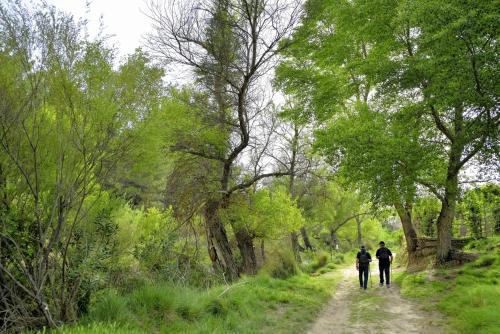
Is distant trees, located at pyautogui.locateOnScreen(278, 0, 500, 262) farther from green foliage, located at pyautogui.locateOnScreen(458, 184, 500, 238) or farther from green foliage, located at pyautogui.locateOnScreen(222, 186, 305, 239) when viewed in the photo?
green foliage, located at pyautogui.locateOnScreen(458, 184, 500, 238)

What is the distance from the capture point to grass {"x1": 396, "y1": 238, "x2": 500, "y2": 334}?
6672 mm

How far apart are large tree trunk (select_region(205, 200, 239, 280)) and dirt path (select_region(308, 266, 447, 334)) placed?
4.02 meters

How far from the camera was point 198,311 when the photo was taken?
23.6ft

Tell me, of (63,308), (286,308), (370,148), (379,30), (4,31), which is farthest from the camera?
(379,30)

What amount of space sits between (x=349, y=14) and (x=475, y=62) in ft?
19.2

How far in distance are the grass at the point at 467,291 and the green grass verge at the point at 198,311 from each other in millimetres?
3025

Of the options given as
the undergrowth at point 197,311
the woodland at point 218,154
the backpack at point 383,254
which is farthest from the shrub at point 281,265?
the backpack at point 383,254

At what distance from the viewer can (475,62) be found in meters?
7.98

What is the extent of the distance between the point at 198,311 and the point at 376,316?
438 centimetres

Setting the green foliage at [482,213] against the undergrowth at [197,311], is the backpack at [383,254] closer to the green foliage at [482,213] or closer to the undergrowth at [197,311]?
the undergrowth at [197,311]

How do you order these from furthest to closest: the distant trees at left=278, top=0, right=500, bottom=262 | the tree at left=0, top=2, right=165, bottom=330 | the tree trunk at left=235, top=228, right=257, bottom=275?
1. the tree trunk at left=235, top=228, right=257, bottom=275
2. the distant trees at left=278, top=0, right=500, bottom=262
3. the tree at left=0, top=2, right=165, bottom=330

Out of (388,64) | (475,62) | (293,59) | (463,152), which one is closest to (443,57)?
(475,62)

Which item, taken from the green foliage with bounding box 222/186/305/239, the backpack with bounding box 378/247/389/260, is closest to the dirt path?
the backpack with bounding box 378/247/389/260

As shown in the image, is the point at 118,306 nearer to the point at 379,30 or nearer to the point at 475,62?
the point at 475,62
